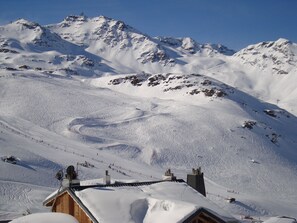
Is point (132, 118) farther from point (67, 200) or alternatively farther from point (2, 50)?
point (2, 50)

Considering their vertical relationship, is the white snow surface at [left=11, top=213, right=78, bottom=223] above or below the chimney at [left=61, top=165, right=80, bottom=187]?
below

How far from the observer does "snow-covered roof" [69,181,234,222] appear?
12.3 meters

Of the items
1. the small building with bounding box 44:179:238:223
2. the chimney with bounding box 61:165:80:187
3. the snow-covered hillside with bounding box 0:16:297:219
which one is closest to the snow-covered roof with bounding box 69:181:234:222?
the small building with bounding box 44:179:238:223

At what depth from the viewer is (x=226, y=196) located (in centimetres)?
4097

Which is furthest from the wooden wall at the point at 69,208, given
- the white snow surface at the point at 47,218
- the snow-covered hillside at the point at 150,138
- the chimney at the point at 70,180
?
the snow-covered hillside at the point at 150,138

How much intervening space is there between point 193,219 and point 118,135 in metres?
52.1

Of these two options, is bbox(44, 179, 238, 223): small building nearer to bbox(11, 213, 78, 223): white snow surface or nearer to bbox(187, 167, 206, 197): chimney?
bbox(11, 213, 78, 223): white snow surface

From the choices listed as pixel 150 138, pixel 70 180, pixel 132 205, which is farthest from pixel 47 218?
pixel 150 138

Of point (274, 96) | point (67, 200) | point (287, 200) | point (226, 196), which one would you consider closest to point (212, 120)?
point (287, 200)

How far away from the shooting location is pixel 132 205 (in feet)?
42.3

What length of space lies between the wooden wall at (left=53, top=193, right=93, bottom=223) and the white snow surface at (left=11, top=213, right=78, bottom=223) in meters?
0.21

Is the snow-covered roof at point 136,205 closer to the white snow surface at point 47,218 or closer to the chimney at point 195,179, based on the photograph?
the white snow surface at point 47,218

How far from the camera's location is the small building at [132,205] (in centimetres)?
1233

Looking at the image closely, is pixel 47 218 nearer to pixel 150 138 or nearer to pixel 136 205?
pixel 136 205
